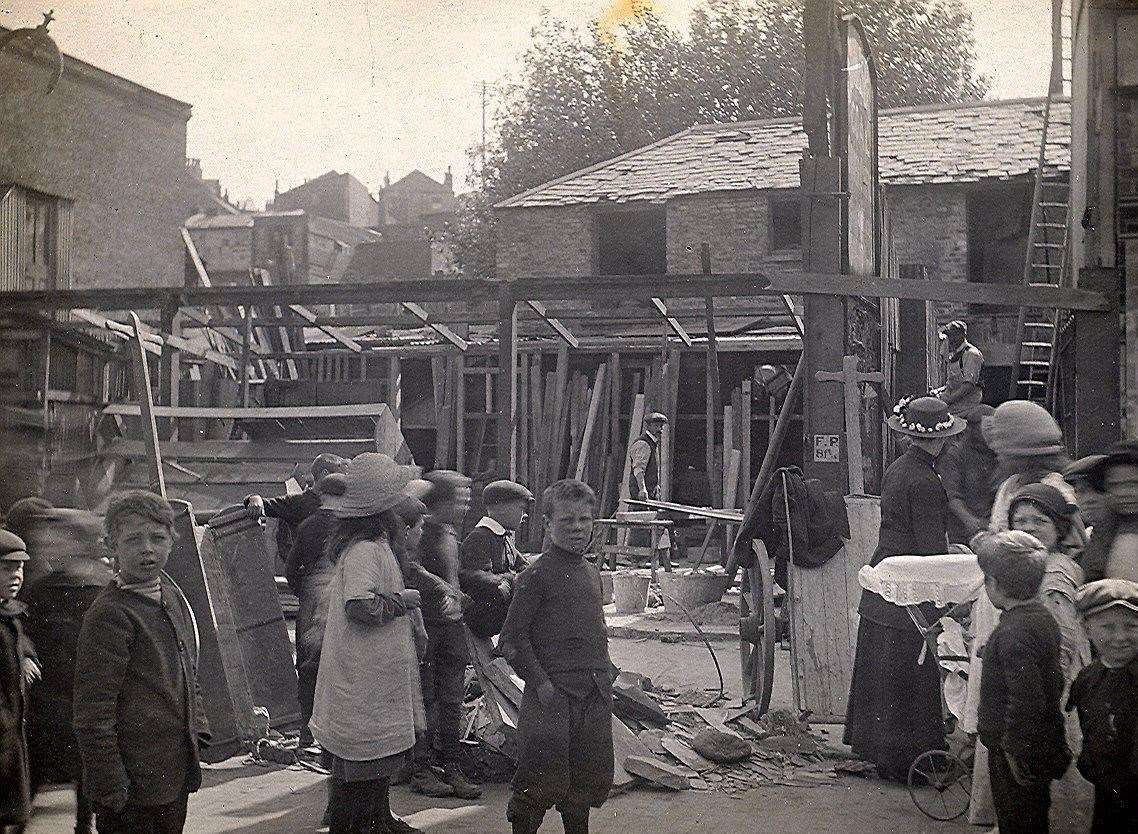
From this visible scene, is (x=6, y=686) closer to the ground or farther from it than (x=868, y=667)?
farther from it

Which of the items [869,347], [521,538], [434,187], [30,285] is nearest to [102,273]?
[30,285]

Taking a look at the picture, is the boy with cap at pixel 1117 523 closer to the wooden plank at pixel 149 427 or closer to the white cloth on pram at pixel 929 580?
the white cloth on pram at pixel 929 580

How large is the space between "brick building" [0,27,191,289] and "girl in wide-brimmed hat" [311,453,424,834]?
662cm

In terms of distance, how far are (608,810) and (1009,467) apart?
108 inches

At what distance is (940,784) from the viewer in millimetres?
6133

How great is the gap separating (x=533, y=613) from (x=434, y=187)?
63340 millimetres

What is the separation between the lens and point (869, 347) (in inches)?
425

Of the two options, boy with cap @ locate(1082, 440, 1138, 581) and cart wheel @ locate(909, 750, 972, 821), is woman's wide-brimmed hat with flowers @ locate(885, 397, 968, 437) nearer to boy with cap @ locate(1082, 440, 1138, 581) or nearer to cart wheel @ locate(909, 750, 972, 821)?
cart wheel @ locate(909, 750, 972, 821)

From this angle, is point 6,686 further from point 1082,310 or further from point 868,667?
point 1082,310

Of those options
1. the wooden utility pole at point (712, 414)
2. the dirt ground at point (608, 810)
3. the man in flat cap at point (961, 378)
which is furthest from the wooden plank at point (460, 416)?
the dirt ground at point (608, 810)

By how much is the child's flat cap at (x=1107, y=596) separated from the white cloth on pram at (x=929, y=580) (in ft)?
5.82

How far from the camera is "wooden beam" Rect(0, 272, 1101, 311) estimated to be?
7.97 metres

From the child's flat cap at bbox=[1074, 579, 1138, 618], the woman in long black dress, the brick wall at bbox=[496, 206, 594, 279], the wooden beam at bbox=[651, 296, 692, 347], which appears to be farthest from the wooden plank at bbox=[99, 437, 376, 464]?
the child's flat cap at bbox=[1074, 579, 1138, 618]

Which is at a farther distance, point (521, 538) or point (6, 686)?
point (521, 538)
